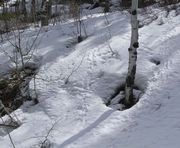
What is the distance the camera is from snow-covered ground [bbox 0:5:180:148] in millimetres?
4562

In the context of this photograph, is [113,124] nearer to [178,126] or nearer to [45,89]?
[178,126]

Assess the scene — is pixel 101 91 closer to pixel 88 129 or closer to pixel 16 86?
pixel 88 129

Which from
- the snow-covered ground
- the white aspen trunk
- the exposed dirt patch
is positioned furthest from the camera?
the exposed dirt patch

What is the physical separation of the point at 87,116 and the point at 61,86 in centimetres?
91

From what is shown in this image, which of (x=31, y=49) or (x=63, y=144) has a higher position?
(x=31, y=49)

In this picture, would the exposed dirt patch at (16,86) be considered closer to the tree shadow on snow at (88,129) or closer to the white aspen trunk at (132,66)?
the tree shadow on snow at (88,129)

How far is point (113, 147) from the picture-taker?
14.3ft

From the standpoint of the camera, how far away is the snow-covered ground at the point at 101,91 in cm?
456

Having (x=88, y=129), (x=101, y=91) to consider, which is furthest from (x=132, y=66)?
(x=88, y=129)

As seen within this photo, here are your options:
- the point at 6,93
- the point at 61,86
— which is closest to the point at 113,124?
the point at 61,86

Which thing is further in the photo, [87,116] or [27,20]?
[27,20]

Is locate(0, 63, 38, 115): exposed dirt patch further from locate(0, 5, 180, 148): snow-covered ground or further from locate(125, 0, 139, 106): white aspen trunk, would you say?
locate(125, 0, 139, 106): white aspen trunk

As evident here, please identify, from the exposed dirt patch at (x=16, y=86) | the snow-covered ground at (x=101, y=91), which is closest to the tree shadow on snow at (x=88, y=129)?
the snow-covered ground at (x=101, y=91)

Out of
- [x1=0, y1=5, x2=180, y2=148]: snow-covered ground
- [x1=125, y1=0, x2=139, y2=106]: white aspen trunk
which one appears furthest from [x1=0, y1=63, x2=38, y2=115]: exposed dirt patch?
[x1=125, y1=0, x2=139, y2=106]: white aspen trunk
